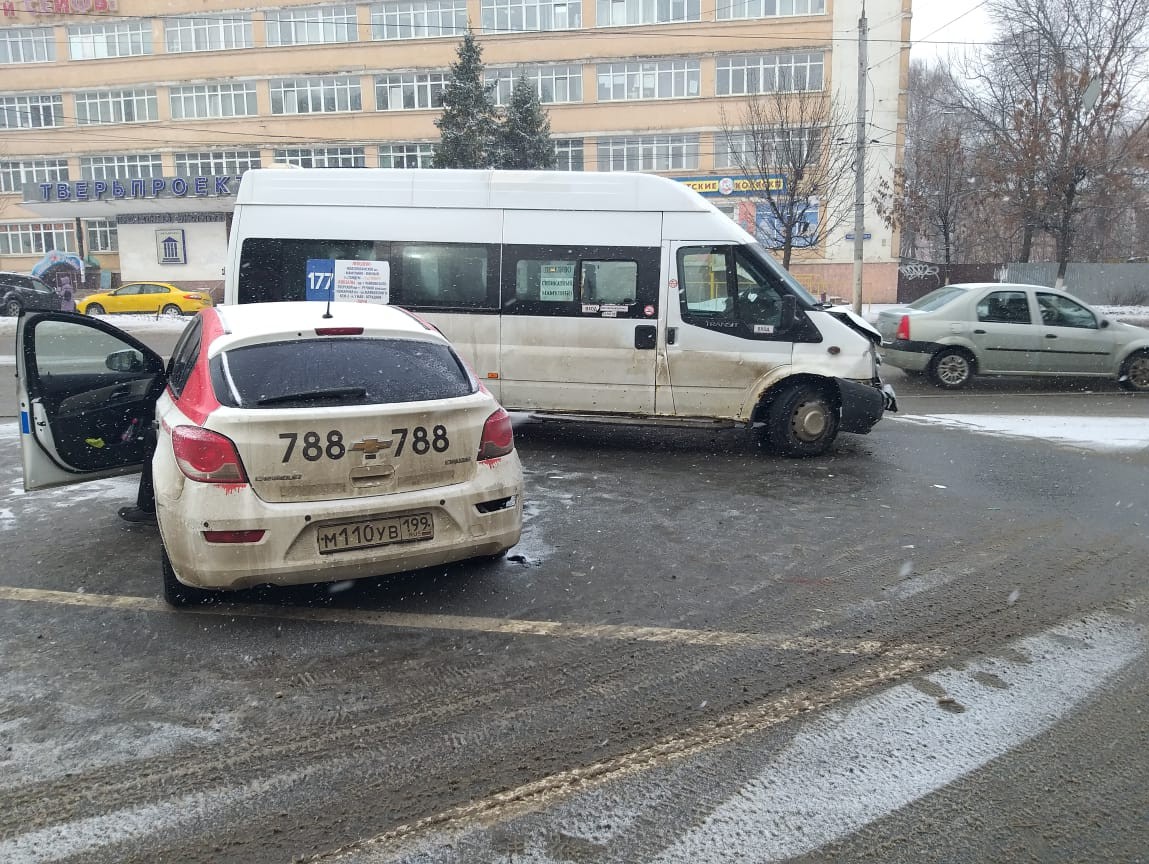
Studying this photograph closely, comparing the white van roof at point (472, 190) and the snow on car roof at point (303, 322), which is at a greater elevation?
the white van roof at point (472, 190)

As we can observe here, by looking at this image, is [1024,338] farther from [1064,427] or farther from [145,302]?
[145,302]

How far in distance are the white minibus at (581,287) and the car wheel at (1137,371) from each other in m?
6.98

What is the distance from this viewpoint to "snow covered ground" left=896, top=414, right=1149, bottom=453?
8.90 m

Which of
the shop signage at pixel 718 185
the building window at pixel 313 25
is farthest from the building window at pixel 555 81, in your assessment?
the building window at pixel 313 25

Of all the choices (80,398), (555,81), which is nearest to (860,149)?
(80,398)

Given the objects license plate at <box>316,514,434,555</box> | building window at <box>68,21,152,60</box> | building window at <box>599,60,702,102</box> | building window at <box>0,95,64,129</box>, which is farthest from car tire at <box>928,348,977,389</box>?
building window at <box>0,95,64,129</box>

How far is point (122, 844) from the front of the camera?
265 centimetres

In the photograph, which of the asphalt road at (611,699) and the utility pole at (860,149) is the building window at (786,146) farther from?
the asphalt road at (611,699)

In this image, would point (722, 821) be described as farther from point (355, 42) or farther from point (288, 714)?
point (355, 42)

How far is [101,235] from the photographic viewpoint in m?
47.5

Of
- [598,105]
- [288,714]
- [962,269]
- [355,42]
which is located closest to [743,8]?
[598,105]

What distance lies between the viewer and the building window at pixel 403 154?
45031 millimetres

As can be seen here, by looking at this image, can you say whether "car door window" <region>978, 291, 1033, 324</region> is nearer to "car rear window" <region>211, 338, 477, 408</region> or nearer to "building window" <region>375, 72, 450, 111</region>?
"car rear window" <region>211, 338, 477, 408</region>

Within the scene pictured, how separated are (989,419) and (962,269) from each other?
35.3 meters
